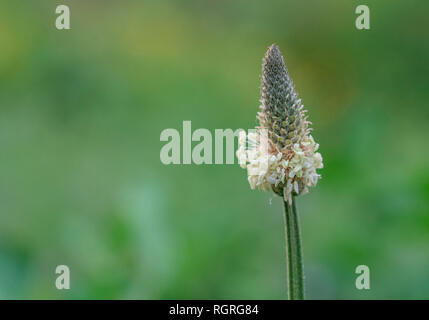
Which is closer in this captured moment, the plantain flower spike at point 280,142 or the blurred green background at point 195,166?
the plantain flower spike at point 280,142

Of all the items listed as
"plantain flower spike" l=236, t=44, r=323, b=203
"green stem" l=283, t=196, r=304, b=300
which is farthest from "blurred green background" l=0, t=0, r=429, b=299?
"green stem" l=283, t=196, r=304, b=300

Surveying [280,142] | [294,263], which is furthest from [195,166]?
[294,263]

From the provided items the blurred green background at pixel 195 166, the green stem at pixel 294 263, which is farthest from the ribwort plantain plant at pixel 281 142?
the blurred green background at pixel 195 166

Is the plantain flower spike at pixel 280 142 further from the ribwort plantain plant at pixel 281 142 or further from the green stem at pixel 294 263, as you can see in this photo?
the green stem at pixel 294 263
